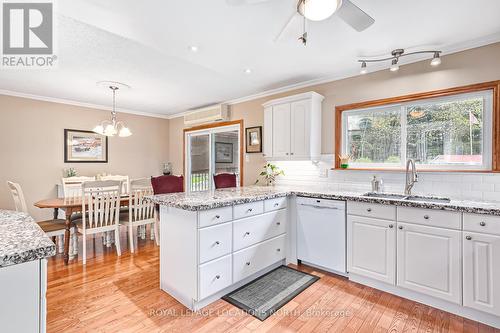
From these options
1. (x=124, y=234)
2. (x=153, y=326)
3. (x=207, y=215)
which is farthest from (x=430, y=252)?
(x=124, y=234)

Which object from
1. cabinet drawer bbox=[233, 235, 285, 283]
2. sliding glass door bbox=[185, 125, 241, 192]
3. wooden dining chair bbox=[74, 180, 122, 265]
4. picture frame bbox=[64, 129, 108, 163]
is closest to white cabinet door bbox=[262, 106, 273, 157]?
sliding glass door bbox=[185, 125, 241, 192]

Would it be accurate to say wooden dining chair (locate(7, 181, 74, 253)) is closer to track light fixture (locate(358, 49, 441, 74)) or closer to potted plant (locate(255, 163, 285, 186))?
potted plant (locate(255, 163, 285, 186))

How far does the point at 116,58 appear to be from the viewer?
2.85m

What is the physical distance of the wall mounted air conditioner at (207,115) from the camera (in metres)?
4.77

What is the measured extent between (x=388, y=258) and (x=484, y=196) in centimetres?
112

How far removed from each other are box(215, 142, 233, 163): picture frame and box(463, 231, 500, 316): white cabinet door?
3721 millimetres

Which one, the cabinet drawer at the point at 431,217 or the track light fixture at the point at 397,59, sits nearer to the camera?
the cabinet drawer at the point at 431,217

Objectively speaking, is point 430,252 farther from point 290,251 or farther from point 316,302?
point 290,251

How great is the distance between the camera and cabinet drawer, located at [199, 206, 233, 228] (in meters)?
2.10

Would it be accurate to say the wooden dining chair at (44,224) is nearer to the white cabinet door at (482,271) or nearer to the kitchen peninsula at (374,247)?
the kitchen peninsula at (374,247)

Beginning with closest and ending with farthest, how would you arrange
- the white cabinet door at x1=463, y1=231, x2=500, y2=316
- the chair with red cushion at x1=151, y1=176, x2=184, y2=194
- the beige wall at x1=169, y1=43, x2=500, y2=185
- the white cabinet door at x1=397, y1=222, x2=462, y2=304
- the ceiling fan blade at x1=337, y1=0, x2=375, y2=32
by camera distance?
the ceiling fan blade at x1=337, y1=0, x2=375, y2=32
the white cabinet door at x1=463, y1=231, x2=500, y2=316
the white cabinet door at x1=397, y1=222, x2=462, y2=304
the beige wall at x1=169, y1=43, x2=500, y2=185
the chair with red cushion at x1=151, y1=176, x2=184, y2=194

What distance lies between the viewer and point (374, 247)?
2.46m

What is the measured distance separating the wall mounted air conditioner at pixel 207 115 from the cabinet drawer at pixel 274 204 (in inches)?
94.4

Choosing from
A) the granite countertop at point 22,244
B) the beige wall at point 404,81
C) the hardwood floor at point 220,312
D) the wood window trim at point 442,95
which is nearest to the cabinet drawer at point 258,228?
the hardwood floor at point 220,312
